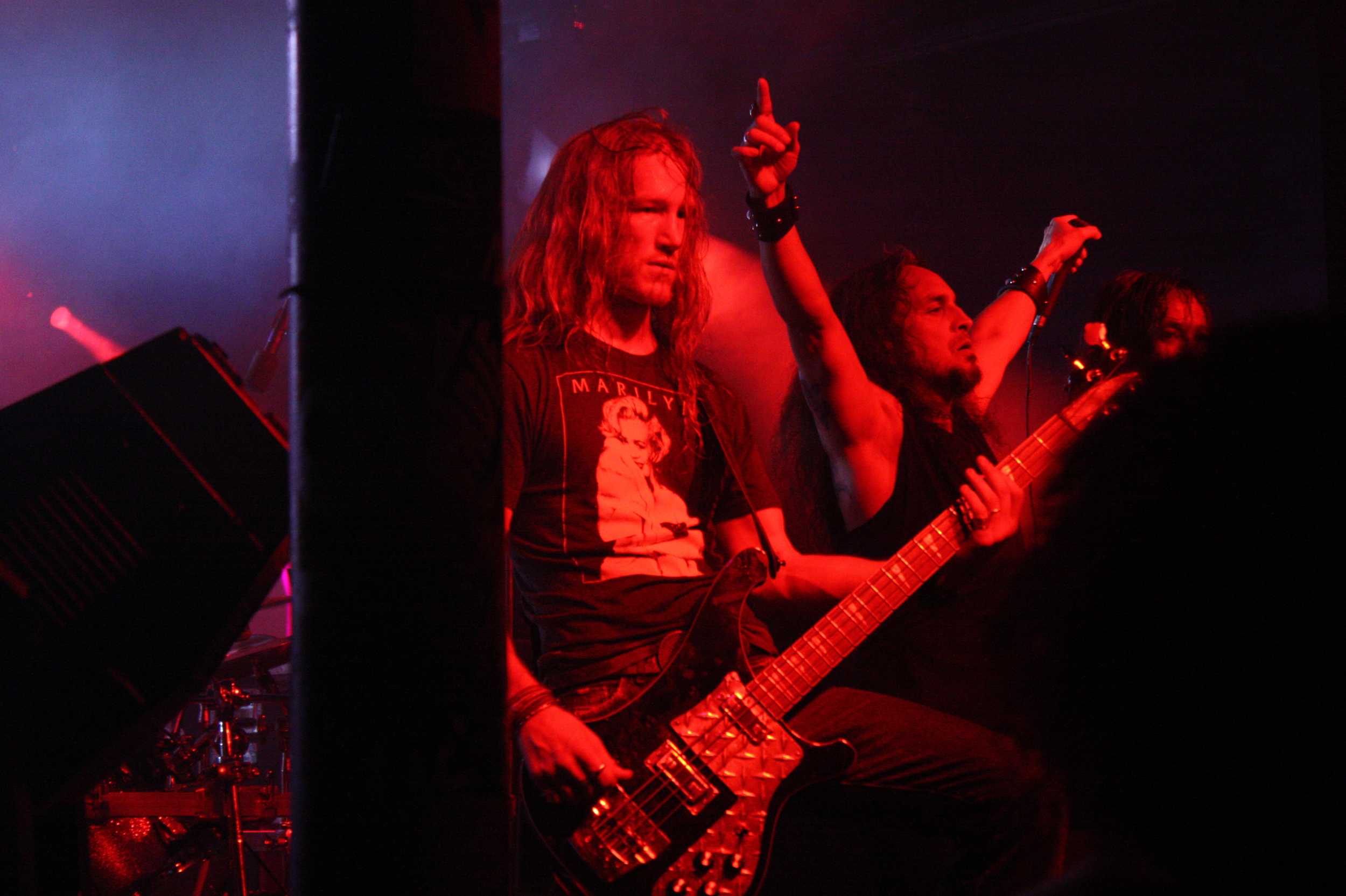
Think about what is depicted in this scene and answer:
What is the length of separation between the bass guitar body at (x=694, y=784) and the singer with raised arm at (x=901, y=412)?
60 centimetres

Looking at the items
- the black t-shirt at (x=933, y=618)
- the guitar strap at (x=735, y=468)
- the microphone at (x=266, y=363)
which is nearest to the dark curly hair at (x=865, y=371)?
the black t-shirt at (x=933, y=618)

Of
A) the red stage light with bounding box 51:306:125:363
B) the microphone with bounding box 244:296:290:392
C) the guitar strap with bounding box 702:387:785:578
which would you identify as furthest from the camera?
the red stage light with bounding box 51:306:125:363

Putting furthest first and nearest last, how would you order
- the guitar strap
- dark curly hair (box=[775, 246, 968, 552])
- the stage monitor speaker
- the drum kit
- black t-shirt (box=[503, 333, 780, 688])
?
1. the drum kit
2. dark curly hair (box=[775, 246, 968, 552])
3. the guitar strap
4. black t-shirt (box=[503, 333, 780, 688])
5. the stage monitor speaker

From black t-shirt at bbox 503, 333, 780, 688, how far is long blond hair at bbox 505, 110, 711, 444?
0.13 metres

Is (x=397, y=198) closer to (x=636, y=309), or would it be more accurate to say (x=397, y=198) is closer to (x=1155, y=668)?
(x=1155, y=668)

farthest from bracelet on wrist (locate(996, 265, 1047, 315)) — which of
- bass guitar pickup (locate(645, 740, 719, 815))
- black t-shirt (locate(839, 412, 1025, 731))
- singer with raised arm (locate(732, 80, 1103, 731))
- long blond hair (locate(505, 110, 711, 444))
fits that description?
bass guitar pickup (locate(645, 740, 719, 815))

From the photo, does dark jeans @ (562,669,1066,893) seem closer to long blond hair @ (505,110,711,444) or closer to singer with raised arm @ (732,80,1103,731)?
singer with raised arm @ (732,80,1103,731)

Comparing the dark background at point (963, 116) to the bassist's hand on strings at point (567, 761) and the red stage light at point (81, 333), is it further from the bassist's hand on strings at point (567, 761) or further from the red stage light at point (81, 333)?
the bassist's hand on strings at point (567, 761)

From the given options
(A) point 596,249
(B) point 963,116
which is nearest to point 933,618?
(A) point 596,249

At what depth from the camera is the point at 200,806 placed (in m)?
4.31

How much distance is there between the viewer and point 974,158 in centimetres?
349

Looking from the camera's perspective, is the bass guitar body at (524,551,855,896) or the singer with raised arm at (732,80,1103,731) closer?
the bass guitar body at (524,551,855,896)

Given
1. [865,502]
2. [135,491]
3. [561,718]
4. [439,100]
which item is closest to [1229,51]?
[865,502]

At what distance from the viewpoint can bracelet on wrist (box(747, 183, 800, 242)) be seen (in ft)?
9.34
